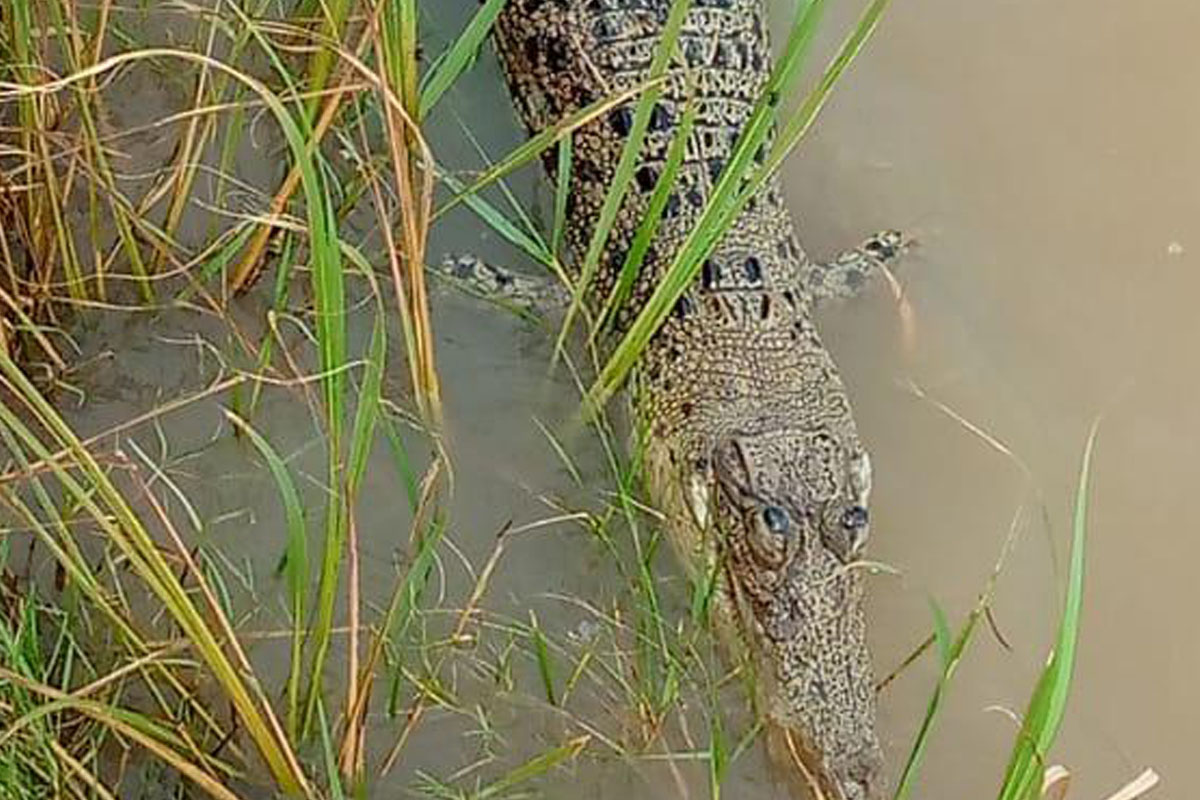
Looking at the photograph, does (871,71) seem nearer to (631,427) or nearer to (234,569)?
(631,427)

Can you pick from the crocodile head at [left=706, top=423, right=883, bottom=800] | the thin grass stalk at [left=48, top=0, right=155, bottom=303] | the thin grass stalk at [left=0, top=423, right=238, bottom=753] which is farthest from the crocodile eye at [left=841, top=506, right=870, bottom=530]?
the thin grass stalk at [left=48, top=0, right=155, bottom=303]

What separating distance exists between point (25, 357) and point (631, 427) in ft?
2.73

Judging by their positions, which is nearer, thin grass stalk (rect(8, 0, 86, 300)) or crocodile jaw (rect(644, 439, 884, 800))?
thin grass stalk (rect(8, 0, 86, 300))

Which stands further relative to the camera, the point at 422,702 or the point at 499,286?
A: the point at 499,286

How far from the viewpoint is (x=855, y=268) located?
122 inches

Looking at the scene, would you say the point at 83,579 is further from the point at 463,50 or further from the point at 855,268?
the point at 855,268

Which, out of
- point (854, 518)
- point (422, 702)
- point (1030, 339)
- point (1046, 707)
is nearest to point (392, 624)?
point (422, 702)

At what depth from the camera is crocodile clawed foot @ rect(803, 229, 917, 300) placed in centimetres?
308

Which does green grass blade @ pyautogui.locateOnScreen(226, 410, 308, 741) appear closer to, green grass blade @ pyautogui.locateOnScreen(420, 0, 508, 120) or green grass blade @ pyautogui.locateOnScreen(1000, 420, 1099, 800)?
green grass blade @ pyautogui.locateOnScreen(420, 0, 508, 120)

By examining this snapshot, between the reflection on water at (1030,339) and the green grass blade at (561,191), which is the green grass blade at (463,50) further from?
the reflection on water at (1030,339)

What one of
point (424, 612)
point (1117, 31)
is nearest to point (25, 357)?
point (424, 612)

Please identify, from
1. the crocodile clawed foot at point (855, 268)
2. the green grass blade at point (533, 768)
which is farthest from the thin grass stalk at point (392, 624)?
the crocodile clawed foot at point (855, 268)

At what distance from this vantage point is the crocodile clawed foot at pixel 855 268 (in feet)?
10.1

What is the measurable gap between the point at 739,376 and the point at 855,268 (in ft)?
1.21
